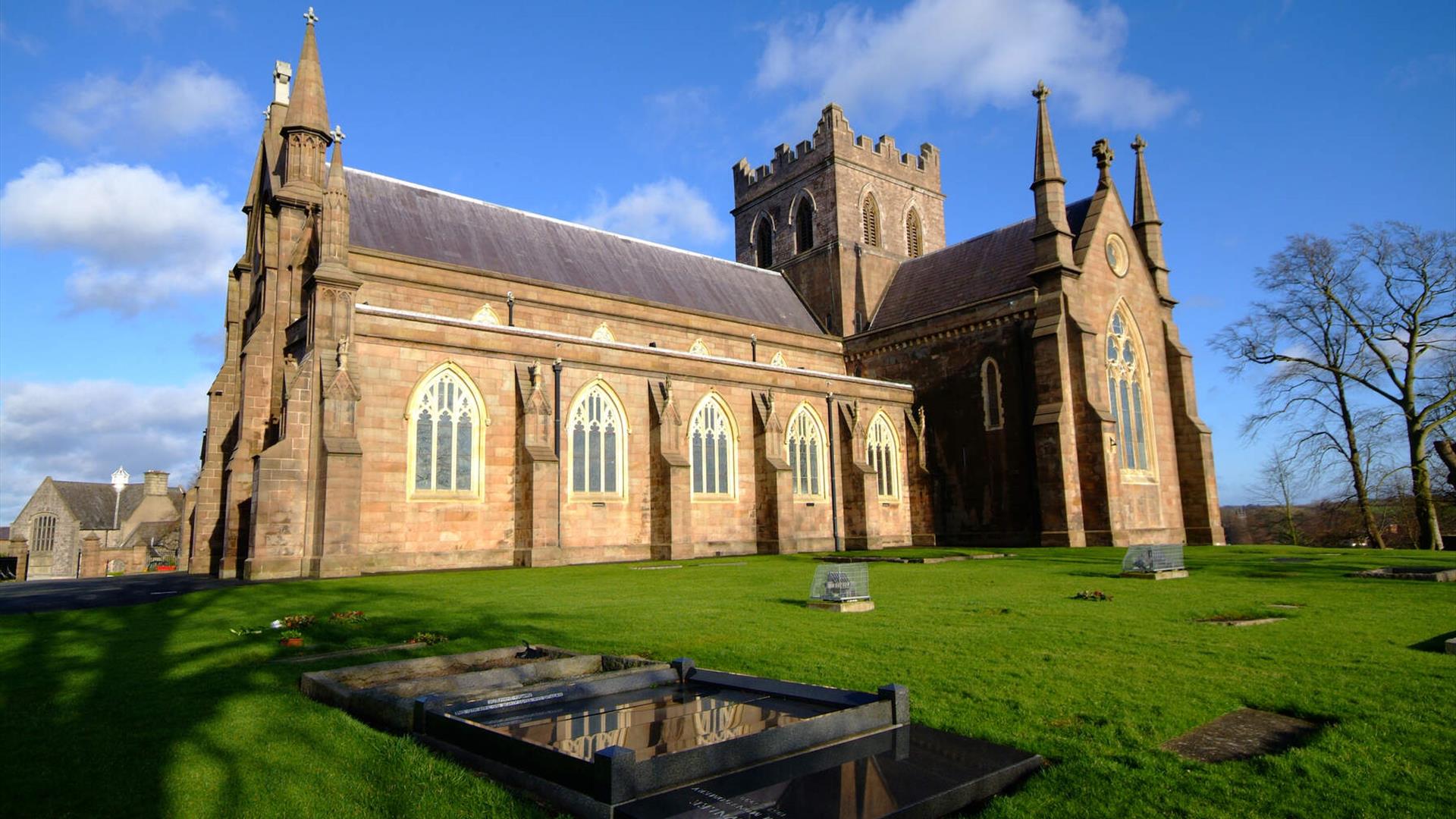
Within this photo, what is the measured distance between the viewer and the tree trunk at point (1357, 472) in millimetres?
33906

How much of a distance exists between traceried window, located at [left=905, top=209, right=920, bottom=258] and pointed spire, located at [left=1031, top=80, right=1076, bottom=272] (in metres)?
14.1

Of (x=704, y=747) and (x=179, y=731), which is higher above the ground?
(x=704, y=747)

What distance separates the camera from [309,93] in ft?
87.6

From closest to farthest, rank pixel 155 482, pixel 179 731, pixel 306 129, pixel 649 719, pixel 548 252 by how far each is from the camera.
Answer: pixel 649 719, pixel 179 731, pixel 306 129, pixel 548 252, pixel 155 482

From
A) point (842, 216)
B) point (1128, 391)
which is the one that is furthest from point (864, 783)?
point (842, 216)

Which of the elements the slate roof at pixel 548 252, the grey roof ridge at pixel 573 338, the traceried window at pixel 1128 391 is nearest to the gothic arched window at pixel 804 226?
the slate roof at pixel 548 252

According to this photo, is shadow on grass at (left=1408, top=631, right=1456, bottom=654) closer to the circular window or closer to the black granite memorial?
the black granite memorial

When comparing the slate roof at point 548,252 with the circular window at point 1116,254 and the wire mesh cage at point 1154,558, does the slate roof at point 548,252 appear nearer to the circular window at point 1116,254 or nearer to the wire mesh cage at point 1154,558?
the circular window at point 1116,254

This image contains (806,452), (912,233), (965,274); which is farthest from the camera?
(912,233)

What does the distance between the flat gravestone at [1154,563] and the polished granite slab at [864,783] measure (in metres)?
14.4

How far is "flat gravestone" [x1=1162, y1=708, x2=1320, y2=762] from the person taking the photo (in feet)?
18.0

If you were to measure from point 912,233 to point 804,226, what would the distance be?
6.31m

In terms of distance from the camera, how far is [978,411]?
112 feet

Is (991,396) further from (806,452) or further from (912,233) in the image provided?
(912,233)
